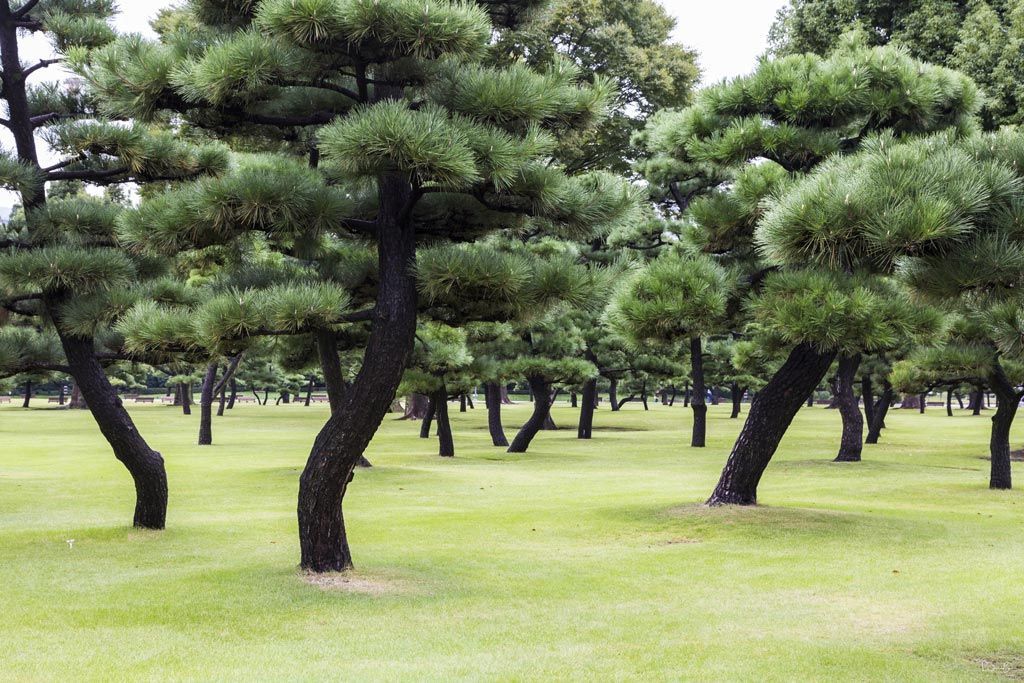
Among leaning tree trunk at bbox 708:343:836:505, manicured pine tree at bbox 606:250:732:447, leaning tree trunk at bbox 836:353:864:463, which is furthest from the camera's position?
leaning tree trunk at bbox 836:353:864:463

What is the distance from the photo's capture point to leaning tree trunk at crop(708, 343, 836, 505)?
1020 cm

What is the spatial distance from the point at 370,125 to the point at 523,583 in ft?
12.0

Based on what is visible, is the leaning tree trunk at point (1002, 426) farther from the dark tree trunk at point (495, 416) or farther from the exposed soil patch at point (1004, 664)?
the dark tree trunk at point (495, 416)

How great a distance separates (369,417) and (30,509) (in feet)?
21.3

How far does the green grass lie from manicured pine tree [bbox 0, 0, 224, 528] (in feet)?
4.82

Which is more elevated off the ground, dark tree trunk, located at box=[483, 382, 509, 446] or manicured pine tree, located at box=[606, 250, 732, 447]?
manicured pine tree, located at box=[606, 250, 732, 447]

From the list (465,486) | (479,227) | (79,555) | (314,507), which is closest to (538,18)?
(479,227)

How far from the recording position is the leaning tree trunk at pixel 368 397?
6980 mm

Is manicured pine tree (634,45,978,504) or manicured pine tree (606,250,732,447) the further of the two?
manicured pine tree (634,45,978,504)

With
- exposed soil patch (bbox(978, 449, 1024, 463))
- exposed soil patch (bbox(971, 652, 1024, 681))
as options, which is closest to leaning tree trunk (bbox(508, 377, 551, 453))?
exposed soil patch (bbox(978, 449, 1024, 463))

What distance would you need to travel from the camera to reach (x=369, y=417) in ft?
22.9

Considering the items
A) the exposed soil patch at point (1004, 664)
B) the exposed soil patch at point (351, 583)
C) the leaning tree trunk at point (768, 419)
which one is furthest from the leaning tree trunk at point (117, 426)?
the exposed soil patch at point (1004, 664)

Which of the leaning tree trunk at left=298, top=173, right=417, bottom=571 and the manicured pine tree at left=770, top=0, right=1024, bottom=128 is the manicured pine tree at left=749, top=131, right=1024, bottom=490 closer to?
the leaning tree trunk at left=298, top=173, right=417, bottom=571

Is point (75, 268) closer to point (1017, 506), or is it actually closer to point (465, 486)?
point (465, 486)
